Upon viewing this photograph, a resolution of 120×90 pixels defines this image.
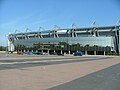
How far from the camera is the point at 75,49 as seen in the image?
574 feet

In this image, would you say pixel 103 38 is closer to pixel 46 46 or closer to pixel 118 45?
pixel 118 45

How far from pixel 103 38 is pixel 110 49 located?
9621 millimetres

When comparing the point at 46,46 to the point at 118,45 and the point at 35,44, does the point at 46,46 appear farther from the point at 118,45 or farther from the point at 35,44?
the point at 118,45

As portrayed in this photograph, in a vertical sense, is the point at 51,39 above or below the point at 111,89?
above

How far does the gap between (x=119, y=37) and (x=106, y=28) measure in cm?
1322

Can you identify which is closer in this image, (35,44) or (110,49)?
(110,49)

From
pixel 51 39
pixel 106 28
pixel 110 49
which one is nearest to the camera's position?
pixel 110 49

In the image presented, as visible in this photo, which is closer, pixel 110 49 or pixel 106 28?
pixel 110 49

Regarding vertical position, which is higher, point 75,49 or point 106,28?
point 106,28

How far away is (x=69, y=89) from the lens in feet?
40.9

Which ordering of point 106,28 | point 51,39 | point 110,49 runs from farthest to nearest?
point 51,39
point 106,28
point 110,49

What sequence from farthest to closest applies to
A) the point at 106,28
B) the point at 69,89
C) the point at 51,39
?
the point at 51,39, the point at 106,28, the point at 69,89

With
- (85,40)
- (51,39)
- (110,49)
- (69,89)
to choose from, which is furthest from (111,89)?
(51,39)

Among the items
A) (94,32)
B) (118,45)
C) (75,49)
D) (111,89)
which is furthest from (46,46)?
(111,89)
